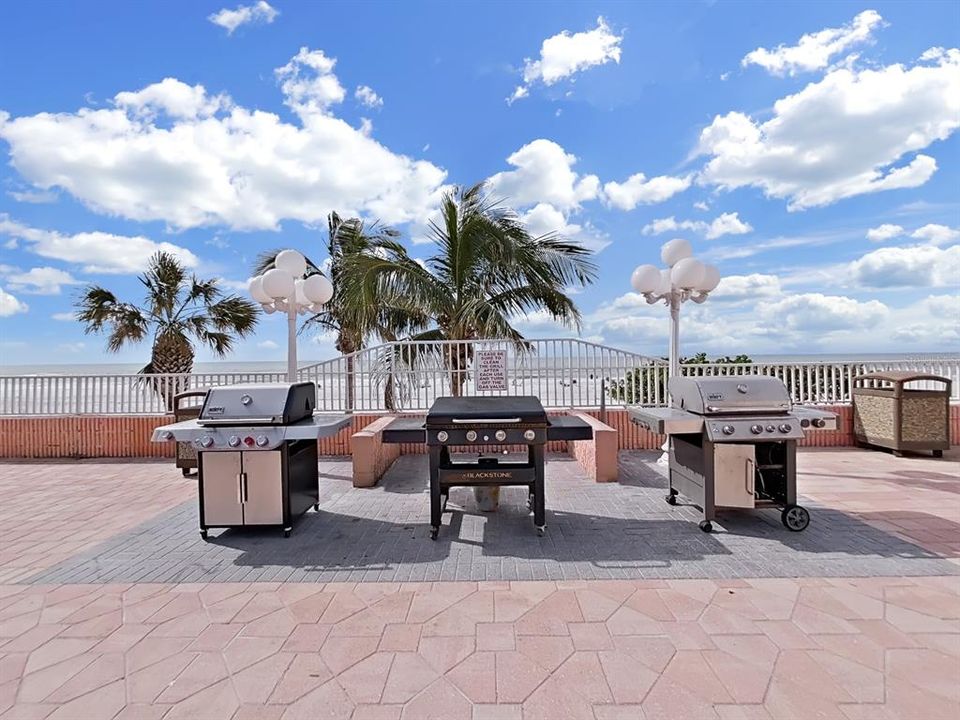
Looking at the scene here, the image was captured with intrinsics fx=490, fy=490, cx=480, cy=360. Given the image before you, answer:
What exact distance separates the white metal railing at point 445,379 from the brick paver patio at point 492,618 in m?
3.19

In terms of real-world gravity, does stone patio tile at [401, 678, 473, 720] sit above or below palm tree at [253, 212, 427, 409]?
below

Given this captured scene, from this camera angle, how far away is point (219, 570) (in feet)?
11.2

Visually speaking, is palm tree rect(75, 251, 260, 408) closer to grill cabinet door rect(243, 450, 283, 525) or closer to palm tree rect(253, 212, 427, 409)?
palm tree rect(253, 212, 427, 409)

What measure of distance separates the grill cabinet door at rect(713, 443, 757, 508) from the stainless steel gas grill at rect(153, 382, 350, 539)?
3219mm

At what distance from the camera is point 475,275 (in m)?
8.83

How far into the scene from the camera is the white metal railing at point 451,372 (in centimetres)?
757

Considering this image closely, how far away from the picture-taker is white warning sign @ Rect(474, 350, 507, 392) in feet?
23.7

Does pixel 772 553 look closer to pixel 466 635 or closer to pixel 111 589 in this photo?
pixel 466 635

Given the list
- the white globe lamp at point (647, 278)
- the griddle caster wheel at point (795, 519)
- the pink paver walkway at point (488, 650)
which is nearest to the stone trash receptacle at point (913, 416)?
the white globe lamp at point (647, 278)

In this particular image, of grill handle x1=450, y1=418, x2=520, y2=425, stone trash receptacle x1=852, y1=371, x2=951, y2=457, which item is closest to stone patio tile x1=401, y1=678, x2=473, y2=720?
grill handle x1=450, y1=418, x2=520, y2=425

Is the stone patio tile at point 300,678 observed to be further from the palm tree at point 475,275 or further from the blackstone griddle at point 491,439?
the palm tree at point 475,275

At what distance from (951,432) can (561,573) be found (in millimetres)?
8072

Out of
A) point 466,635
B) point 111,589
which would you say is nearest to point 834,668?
point 466,635

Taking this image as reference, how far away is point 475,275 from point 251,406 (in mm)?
5477
